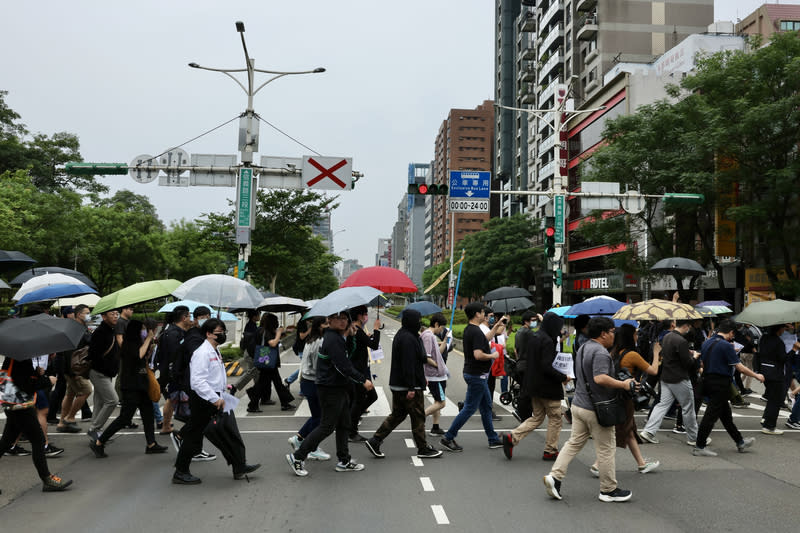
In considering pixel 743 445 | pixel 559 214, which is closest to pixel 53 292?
pixel 743 445

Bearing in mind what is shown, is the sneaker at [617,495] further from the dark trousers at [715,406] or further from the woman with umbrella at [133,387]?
the woman with umbrella at [133,387]

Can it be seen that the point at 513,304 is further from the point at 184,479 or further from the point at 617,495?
the point at 184,479

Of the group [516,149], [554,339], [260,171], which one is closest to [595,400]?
[554,339]

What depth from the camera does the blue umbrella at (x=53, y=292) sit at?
34.2 feet

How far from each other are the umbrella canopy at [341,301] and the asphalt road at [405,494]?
182 centimetres

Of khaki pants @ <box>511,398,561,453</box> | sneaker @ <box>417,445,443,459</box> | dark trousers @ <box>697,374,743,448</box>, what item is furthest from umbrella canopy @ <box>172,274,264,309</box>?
dark trousers @ <box>697,374,743,448</box>

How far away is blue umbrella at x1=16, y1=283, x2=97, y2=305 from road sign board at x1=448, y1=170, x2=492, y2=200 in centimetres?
1022

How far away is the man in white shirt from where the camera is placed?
20.8 ft

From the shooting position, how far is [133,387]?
25.6 feet

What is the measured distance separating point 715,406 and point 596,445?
280 cm

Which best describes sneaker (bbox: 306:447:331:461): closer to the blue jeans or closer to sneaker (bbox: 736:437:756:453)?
the blue jeans

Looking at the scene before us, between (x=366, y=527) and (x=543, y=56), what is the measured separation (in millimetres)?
Result: 62811

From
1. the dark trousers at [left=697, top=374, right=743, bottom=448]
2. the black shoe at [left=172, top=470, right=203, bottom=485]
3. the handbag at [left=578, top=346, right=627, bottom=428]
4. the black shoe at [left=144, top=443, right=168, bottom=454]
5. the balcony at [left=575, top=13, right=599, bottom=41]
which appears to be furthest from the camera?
the balcony at [left=575, top=13, right=599, bottom=41]

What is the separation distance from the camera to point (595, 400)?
19.8 feet
